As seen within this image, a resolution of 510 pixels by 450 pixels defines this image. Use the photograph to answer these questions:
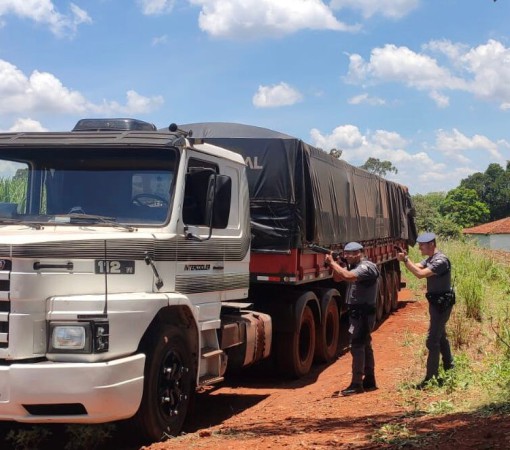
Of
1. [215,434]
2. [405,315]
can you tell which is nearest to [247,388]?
[215,434]

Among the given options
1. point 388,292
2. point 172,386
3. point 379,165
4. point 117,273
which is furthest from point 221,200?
point 379,165

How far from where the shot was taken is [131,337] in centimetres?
503

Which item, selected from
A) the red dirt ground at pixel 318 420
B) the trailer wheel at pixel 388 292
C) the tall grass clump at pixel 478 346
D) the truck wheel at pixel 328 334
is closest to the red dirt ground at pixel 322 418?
the red dirt ground at pixel 318 420

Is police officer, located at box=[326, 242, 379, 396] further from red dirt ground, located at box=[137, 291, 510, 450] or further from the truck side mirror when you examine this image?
the truck side mirror

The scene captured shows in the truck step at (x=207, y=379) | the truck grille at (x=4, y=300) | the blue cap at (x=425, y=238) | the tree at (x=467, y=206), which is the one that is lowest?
the truck step at (x=207, y=379)

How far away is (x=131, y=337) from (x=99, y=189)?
148 cm

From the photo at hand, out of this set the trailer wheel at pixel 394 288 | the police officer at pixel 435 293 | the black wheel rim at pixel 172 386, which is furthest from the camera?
the trailer wheel at pixel 394 288

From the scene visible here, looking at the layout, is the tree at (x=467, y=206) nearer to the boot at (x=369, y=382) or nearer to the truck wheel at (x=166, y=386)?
the boot at (x=369, y=382)

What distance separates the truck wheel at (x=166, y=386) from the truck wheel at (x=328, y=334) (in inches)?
156

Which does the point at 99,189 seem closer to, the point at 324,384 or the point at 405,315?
the point at 324,384

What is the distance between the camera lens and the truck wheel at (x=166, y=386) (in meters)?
5.29

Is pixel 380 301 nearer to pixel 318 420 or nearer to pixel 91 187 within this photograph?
pixel 318 420

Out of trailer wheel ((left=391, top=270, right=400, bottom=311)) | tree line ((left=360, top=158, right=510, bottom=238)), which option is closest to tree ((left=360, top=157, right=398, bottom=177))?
tree line ((left=360, top=158, right=510, bottom=238))

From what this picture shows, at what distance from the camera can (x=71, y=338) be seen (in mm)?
4719
